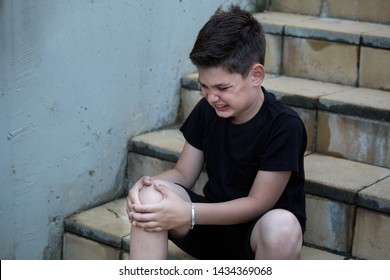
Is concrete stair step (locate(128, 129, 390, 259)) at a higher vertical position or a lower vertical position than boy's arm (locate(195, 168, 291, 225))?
lower

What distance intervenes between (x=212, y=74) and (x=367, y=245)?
0.92 metres

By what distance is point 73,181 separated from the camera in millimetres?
3625

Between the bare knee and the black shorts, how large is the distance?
238 millimetres

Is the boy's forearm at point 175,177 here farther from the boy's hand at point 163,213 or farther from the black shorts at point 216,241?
the boy's hand at point 163,213

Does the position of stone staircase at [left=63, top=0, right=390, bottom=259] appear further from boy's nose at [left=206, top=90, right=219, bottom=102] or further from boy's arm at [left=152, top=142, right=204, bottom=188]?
boy's nose at [left=206, top=90, right=219, bottom=102]

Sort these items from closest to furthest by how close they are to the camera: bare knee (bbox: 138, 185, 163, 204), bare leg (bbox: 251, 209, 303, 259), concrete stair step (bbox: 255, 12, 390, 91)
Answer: bare leg (bbox: 251, 209, 303, 259)
bare knee (bbox: 138, 185, 163, 204)
concrete stair step (bbox: 255, 12, 390, 91)

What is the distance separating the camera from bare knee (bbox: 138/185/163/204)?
2.88 m

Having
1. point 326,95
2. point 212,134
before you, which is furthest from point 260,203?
point 326,95

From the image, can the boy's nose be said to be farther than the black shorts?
No

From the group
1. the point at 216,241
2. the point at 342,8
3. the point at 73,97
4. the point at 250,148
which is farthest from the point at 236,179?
the point at 342,8

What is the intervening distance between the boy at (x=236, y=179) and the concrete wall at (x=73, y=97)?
2.03ft

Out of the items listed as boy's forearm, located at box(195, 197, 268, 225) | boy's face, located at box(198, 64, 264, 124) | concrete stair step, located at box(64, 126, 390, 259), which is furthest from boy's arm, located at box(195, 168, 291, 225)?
concrete stair step, located at box(64, 126, 390, 259)

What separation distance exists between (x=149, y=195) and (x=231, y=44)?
59cm

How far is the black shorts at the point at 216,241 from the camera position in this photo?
3.02 m
